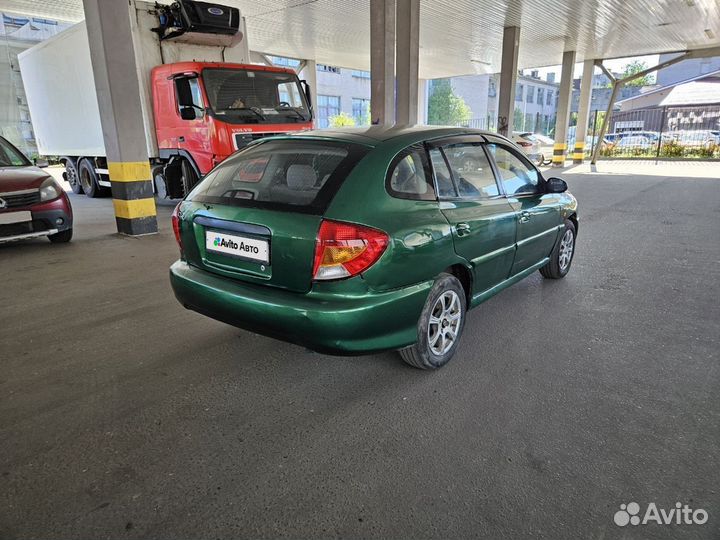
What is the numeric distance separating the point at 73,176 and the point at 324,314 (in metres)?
12.8

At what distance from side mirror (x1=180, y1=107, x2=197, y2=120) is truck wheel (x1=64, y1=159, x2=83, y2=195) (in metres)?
5.90

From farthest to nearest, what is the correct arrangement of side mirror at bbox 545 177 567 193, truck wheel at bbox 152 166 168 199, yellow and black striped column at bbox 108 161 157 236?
truck wheel at bbox 152 166 168 199, yellow and black striped column at bbox 108 161 157 236, side mirror at bbox 545 177 567 193

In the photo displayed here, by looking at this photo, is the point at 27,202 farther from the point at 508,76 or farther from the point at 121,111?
the point at 508,76

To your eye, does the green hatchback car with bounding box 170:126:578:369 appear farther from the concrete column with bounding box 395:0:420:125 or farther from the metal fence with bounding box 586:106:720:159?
the metal fence with bounding box 586:106:720:159

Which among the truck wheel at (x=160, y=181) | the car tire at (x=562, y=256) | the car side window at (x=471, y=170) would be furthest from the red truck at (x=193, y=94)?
the car side window at (x=471, y=170)

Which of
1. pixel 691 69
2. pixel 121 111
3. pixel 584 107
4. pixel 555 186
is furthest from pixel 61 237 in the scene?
pixel 691 69

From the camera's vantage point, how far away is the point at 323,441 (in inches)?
92.9

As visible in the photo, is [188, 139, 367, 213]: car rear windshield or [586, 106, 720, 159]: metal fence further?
[586, 106, 720, 159]: metal fence

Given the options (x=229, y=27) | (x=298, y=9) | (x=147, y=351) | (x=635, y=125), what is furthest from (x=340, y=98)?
(x=147, y=351)

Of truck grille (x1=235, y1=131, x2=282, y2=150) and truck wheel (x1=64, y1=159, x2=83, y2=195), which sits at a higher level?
truck grille (x1=235, y1=131, x2=282, y2=150)

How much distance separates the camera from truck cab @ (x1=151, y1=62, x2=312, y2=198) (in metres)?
7.86

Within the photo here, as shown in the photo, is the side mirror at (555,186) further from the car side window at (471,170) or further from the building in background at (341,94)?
the building in background at (341,94)

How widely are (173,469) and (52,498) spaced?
0.47 meters

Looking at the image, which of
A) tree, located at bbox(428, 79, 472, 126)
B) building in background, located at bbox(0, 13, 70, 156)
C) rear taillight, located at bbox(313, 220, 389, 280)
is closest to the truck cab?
rear taillight, located at bbox(313, 220, 389, 280)
